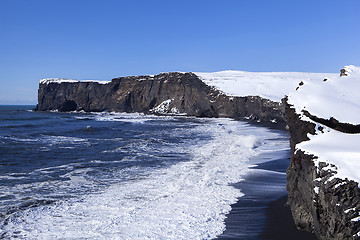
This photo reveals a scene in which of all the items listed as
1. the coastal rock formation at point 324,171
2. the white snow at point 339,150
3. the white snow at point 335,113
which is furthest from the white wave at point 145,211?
the white snow at point 335,113

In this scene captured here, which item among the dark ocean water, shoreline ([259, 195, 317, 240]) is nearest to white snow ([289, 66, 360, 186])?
shoreline ([259, 195, 317, 240])

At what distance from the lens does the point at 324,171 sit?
559 cm

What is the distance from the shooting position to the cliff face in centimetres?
5809

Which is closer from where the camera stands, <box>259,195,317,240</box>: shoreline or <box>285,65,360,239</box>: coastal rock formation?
<box>285,65,360,239</box>: coastal rock formation

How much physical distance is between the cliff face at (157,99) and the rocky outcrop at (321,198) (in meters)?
41.5

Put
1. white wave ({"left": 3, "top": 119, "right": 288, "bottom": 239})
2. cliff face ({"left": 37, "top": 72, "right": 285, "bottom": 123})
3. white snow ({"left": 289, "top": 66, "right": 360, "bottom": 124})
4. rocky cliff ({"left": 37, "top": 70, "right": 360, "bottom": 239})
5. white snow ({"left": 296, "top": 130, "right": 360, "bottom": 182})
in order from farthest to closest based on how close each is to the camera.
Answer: cliff face ({"left": 37, "top": 72, "right": 285, "bottom": 123}) → white snow ({"left": 289, "top": 66, "right": 360, "bottom": 124}) → white wave ({"left": 3, "top": 119, "right": 288, "bottom": 239}) → white snow ({"left": 296, "top": 130, "right": 360, "bottom": 182}) → rocky cliff ({"left": 37, "top": 70, "right": 360, "bottom": 239})

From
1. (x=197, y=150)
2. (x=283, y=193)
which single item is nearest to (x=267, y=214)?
(x=283, y=193)

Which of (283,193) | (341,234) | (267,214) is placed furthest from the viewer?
(283,193)

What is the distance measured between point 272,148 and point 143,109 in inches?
2670

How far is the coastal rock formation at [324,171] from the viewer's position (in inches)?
201

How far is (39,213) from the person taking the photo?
809cm

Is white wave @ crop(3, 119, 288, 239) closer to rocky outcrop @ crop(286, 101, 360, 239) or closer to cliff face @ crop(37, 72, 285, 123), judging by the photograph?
rocky outcrop @ crop(286, 101, 360, 239)

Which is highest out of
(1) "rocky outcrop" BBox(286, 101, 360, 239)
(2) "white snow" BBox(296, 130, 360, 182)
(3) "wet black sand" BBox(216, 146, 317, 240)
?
(2) "white snow" BBox(296, 130, 360, 182)

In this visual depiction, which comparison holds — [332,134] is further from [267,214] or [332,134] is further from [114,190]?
[114,190]
